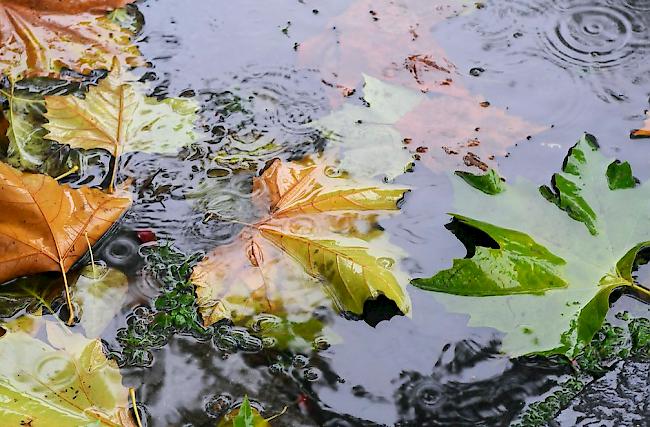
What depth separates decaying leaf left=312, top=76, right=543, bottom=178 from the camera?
54.7 inches

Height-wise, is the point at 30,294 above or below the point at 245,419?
below

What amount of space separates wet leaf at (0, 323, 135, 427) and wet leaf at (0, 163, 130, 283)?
0.46 ft

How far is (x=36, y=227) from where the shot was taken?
47.5 inches

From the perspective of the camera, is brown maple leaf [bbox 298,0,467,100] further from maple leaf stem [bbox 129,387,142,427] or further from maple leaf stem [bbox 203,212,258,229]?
maple leaf stem [bbox 129,387,142,427]

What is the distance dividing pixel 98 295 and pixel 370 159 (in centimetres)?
58

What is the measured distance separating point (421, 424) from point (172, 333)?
1.44 ft

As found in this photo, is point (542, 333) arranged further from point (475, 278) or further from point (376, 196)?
point (376, 196)

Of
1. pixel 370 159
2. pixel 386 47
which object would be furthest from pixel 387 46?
pixel 370 159

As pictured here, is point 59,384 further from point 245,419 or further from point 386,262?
point 386,262

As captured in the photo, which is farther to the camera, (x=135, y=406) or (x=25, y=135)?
(x=25, y=135)

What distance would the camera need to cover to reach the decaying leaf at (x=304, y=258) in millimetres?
1178

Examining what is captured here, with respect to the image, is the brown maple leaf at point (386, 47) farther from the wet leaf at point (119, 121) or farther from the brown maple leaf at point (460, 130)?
the wet leaf at point (119, 121)

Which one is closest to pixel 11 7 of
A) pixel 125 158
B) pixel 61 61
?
pixel 61 61

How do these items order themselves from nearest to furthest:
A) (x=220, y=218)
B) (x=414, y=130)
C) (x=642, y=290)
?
(x=642, y=290)
(x=220, y=218)
(x=414, y=130)
